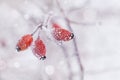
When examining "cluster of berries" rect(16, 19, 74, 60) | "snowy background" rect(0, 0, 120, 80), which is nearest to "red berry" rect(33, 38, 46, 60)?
"cluster of berries" rect(16, 19, 74, 60)

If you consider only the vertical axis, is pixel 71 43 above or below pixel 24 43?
above

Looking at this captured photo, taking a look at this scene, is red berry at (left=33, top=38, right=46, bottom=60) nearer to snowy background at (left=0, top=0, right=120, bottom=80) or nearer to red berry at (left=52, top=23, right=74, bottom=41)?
red berry at (left=52, top=23, right=74, bottom=41)

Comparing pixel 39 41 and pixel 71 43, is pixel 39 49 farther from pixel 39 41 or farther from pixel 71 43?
pixel 71 43

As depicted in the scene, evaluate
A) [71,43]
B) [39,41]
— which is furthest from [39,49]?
[71,43]

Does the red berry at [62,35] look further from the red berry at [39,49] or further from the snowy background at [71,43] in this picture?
the snowy background at [71,43]

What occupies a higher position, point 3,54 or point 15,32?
point 15,32

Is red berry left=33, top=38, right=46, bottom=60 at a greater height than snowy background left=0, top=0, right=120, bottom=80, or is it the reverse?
snowy background left=0, top=0, right=120, bottom=80

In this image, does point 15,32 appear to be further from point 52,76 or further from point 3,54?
point 52,76

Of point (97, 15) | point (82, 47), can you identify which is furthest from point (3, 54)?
point (97, 15)
